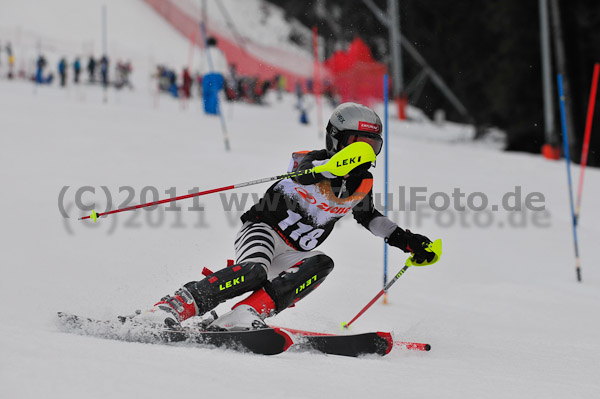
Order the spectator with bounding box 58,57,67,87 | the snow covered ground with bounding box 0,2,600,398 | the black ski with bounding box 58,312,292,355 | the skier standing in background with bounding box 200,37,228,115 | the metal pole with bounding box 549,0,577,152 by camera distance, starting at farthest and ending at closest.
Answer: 1. the spectator with bounding box 58,57,67,87
2. the metal pole with bounding box 549,0,577,152
3. the skier standing in background with bounding box 200,37,228,115
4. the black ski with bounding box 58,312,292,355
5. the snow covered ground with bounding box 0,2,600,398

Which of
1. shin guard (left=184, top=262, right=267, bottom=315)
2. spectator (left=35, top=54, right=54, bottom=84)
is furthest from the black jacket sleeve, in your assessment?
spectator (left=35, top=54, right=54, bottom=84)

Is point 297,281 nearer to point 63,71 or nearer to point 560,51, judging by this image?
point 560,51

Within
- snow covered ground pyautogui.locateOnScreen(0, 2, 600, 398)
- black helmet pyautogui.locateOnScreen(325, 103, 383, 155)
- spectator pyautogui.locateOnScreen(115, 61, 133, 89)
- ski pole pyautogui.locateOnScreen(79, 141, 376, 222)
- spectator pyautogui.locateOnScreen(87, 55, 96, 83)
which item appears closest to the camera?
snow covered ground pyautogui.locateOnScreen(0, 2, 600, 398)

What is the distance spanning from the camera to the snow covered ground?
2434mm

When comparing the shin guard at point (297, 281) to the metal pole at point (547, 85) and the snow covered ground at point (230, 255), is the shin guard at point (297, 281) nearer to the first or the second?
the snow covered ground at point (230, 255)

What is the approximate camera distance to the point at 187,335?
9.89 ft

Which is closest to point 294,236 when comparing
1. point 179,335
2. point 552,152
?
point 179,335

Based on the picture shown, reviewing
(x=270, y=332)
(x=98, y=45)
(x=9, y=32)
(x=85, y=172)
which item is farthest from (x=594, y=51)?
(x=9, y=32)

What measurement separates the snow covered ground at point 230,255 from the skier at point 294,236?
17.6 inches

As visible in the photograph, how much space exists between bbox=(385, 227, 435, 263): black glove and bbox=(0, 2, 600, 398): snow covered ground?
56cm

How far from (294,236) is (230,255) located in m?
2.70

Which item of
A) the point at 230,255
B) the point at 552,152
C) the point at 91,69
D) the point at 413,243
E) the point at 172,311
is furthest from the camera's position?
the point at 91,69

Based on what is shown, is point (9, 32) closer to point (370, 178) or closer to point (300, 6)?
point (300, 6)

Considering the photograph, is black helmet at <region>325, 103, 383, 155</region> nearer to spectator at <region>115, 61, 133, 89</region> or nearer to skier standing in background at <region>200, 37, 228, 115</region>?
skier standing in background at <region>200, 37, 228, 115</region>
